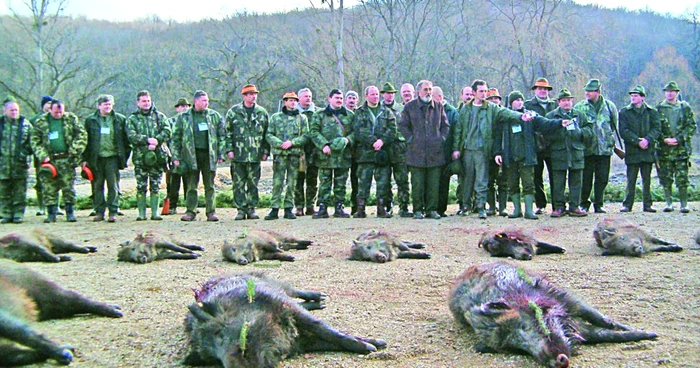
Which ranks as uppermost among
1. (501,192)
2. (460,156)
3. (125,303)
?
(460,156)

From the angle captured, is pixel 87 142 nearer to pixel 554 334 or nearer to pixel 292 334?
pixel 292 334

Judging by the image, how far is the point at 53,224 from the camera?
34.9 feet

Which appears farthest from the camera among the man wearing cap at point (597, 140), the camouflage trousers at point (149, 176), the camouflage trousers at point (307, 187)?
the camouflage trousers at point (307, 187)

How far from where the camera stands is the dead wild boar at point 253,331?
3346mm

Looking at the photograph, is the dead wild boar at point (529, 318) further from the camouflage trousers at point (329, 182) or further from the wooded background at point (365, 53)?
the wooded background at point (365, 53)

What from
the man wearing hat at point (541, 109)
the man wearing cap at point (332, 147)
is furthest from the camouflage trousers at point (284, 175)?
the man wearing hat at point (541, 109)

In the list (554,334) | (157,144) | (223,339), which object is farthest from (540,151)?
(223,339)

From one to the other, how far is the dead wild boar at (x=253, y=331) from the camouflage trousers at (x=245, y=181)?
6.80 metres

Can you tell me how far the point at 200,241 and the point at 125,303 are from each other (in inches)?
137

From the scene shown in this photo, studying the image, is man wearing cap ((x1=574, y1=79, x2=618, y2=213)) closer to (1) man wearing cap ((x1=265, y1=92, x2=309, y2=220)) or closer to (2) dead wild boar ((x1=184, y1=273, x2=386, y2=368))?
→ (1) man wearing cap ((x1=265, y1=92, x2=309, y2=220))

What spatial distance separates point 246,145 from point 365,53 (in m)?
21.6

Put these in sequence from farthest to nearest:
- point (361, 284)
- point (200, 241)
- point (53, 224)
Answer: point (53, 224)
point (200, 241)
point (361, 284)

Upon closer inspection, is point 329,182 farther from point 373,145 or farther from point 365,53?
point 365,53

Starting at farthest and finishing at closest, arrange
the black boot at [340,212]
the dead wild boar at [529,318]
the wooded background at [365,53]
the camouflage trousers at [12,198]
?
the wooded background at [365,53] → the black boot at [340,212] → the camouflage trousers at [12,198] → the dead wild boar at [529,318]
